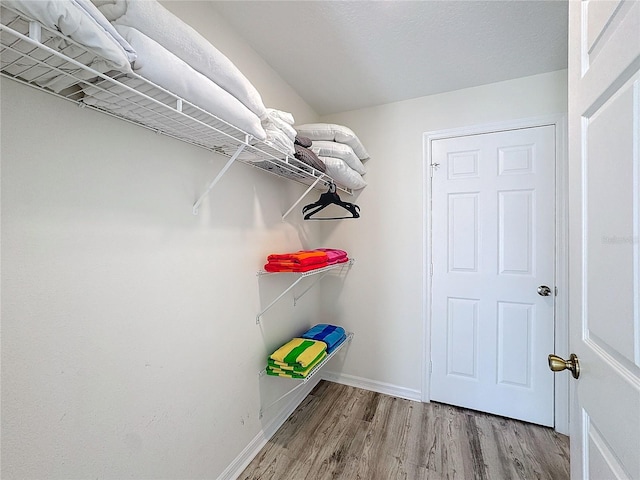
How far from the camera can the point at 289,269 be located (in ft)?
5.20

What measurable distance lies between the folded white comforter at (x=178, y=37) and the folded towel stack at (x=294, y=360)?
1348mm

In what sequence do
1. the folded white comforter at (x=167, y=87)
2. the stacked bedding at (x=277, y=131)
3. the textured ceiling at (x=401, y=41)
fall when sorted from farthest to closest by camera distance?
the textured ceiling at (x=401, y=41) → the stacked bedding at (x=277, y=131) → the folded white comforter at (x=167, y=87)

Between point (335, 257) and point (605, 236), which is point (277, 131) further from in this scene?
point (605, 236)

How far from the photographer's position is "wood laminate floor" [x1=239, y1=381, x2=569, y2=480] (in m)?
1.50

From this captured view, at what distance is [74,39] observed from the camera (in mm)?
567

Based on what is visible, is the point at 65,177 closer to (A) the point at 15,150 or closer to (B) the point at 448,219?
(A) the point at 15,150

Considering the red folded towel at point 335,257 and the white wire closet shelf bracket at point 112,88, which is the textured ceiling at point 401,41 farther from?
the red folded towel at point 335,257

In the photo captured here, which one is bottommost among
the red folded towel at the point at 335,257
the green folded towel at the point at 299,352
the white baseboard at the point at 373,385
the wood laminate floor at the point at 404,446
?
the wood laminate floor at the point at 404,446

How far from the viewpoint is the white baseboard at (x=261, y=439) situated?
56.6 inches

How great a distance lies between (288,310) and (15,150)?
1.58m

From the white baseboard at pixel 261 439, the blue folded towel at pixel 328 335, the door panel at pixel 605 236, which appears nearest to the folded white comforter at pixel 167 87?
the door panel at pixel 605 236

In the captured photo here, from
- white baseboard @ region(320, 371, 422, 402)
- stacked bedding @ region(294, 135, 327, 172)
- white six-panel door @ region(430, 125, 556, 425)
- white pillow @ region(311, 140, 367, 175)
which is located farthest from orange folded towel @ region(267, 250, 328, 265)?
white baseboard @ region(320, 371, 422, 402)

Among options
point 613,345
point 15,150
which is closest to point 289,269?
point 15,150

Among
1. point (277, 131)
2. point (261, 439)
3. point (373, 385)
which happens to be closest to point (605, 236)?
point (277, 131)
